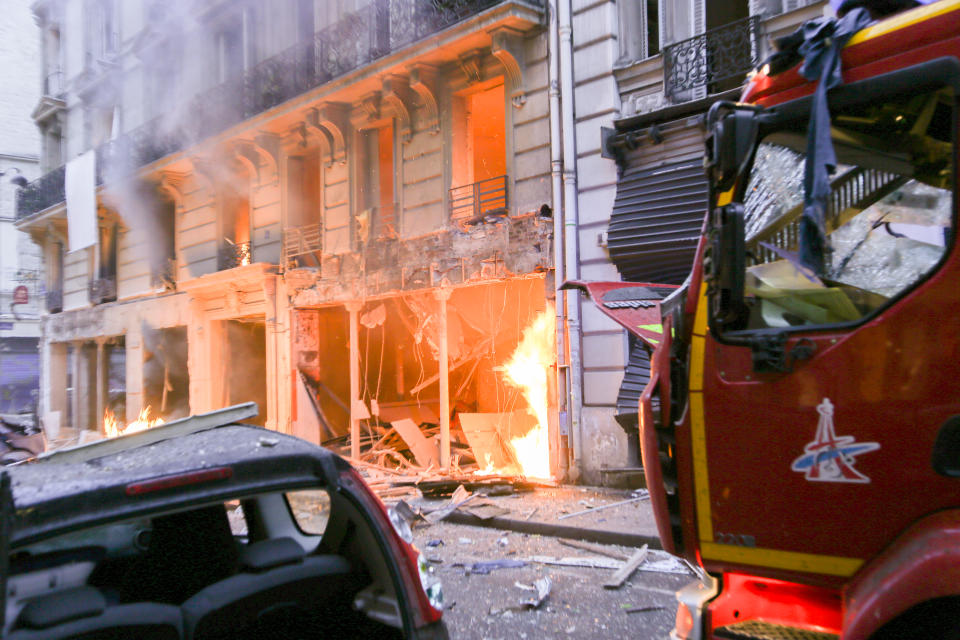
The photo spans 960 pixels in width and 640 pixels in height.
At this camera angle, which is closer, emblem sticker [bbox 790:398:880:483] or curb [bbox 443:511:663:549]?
emblem sticker [bbox 790:398:880:483]

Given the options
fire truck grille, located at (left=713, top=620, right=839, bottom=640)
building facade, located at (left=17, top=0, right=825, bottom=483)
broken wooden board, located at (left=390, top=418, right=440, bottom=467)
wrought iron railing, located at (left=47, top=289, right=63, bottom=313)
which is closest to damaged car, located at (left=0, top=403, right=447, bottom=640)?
fire truck grille, located at (left=713, top=620, right=839, bottom=640)

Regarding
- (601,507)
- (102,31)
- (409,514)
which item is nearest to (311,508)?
(409,514)

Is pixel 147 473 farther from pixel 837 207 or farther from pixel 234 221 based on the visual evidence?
pixel 234 221

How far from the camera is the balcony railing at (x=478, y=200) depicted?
10.9 meters

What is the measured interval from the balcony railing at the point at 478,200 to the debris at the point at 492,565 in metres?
5.73

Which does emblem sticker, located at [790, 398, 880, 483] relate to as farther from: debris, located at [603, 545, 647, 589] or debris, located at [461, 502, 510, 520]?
debris, located at [461, 502, 510, 520]

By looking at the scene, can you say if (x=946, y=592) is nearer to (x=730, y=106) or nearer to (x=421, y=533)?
(x=730, y=106)

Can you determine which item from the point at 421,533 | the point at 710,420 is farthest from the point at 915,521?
the point at 421,533

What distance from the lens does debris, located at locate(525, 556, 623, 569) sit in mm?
6375

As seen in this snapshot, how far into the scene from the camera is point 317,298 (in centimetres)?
1386

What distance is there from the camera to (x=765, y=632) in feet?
8.95

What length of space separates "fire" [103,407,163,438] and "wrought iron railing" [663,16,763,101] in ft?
49.7

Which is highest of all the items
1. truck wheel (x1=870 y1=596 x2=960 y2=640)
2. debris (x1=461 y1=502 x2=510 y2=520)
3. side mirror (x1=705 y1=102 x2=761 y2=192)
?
side mirror (x1=705 y1=102 x2=761 y2=192)

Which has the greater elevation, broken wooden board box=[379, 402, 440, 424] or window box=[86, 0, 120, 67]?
window box=[86, 0, 120, 67]
